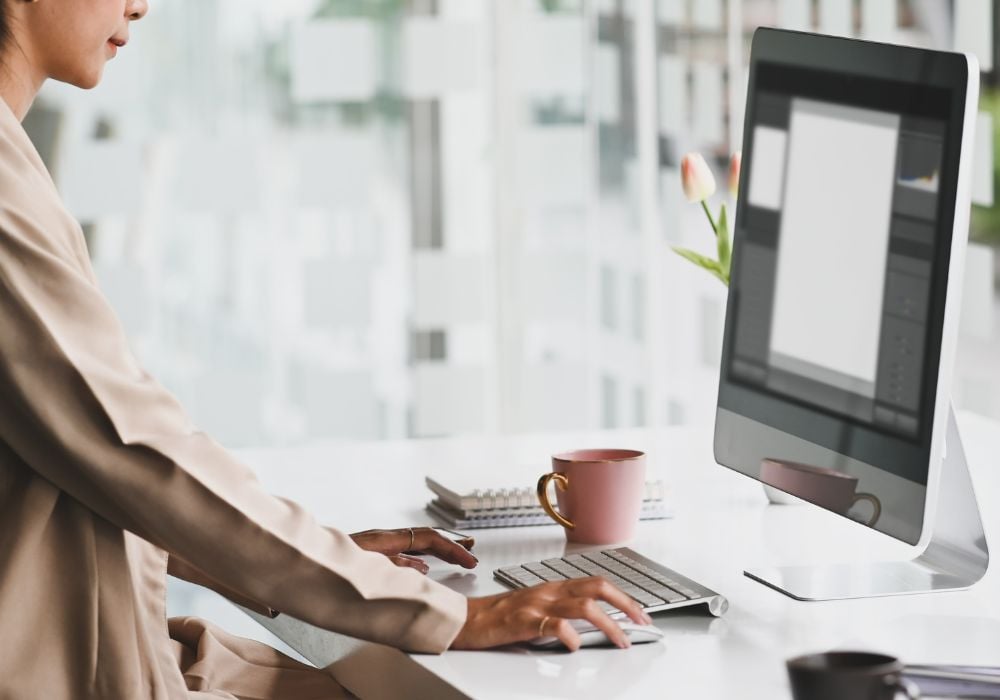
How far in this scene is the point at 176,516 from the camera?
1057 millimetres

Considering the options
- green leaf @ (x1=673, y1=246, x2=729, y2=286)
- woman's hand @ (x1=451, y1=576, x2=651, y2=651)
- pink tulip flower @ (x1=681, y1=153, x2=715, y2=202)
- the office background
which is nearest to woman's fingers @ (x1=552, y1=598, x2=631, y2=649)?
woman's hand @ (x1=451, y1=576, x2=651, y2=651)

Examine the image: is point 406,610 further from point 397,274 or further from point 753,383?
point 397,274

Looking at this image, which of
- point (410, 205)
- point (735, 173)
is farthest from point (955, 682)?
point (410, 205)

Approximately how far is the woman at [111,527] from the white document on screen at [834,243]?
0.32 m

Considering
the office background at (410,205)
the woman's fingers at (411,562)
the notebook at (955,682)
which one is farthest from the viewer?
the office background at (410,205)

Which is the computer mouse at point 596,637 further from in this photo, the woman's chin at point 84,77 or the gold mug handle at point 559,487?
the woman's chin at point 84,77

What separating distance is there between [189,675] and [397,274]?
2862mm

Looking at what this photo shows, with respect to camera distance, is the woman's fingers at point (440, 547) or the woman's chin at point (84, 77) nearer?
the woman's chin at point (84, 77)

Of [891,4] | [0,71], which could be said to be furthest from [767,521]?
[891,4]

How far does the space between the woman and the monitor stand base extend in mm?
210

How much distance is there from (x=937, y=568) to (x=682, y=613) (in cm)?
26

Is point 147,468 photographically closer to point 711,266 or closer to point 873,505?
point 873,505

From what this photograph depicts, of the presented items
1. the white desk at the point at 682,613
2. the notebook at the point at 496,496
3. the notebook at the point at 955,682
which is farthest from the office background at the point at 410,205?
the notebook at the point at 955,682

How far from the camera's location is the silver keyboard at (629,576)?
1163mm
